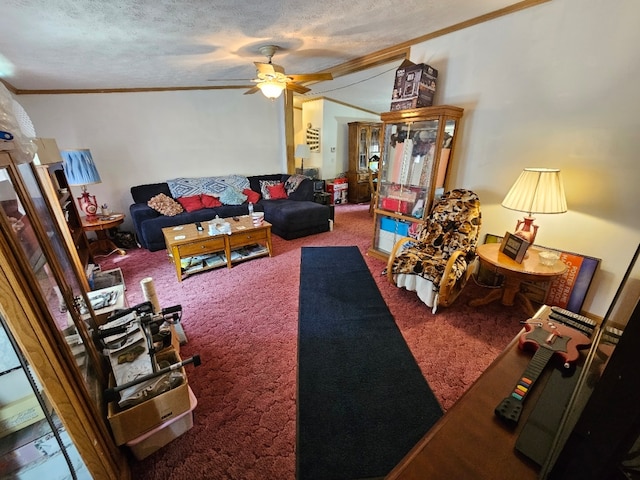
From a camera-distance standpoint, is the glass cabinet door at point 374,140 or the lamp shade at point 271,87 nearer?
the lamp shade at point 271,87

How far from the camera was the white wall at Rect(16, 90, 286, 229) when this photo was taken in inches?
147

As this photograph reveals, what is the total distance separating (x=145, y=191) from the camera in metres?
4.10

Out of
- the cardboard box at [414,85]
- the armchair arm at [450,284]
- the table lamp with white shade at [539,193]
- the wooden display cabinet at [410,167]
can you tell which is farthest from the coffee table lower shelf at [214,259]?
the table lamp with white shade at [539,193]

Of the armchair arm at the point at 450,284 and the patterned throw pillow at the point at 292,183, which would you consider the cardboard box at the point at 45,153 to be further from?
the armchair arm at the point at 450,284

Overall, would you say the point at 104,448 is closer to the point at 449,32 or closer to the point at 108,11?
the point at 108,11

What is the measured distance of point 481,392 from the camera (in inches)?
30.7

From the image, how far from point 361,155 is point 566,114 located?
4.57m

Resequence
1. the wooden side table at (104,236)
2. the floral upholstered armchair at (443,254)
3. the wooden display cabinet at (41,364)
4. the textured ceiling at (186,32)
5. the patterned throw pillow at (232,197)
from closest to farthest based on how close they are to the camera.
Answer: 1. the wooden display cabinet at (41,364)
2. the textured ceiling at (186,32)
3. the floral upholstered armchair at (443,254)
4. the wooden side table at (104,236)
5. the patterned throw pillow at (232,197)

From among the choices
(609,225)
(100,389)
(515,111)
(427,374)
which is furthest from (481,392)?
(515,111)

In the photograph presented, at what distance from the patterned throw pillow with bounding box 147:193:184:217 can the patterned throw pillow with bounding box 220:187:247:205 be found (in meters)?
0.69

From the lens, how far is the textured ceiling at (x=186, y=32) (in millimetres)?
1797

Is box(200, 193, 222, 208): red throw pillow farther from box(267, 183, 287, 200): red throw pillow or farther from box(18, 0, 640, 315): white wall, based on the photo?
box(18, 0, 640, 315): white wall

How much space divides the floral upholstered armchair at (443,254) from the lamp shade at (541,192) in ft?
1.60

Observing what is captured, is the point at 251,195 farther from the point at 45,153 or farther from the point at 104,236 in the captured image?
the point at 45,153
